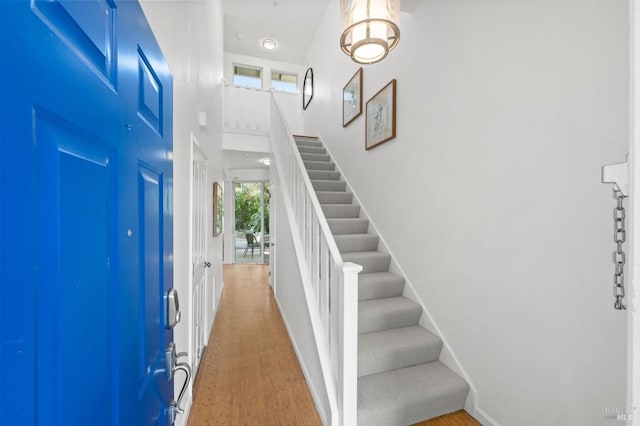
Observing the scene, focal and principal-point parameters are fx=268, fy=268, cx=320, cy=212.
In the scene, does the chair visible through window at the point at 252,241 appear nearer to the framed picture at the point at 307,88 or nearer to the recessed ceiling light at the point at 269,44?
the framed picture at the point at 307,88

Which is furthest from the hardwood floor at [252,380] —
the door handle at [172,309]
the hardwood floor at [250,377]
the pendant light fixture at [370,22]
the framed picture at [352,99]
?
the framed picture at [352,99]

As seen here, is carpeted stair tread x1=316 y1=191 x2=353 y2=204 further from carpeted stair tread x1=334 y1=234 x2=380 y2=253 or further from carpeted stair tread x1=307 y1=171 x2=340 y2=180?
carpeted stair tread x1=334 y1=234 x2=380 y2=253

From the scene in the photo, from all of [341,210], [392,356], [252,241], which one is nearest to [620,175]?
[392,356]

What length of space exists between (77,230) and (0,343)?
23cm

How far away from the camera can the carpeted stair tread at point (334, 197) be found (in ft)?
12.3

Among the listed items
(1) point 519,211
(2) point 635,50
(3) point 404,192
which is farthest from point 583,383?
(3) point 404,192

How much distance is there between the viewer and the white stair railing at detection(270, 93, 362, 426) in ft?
5.21

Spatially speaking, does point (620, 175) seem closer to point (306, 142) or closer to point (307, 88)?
point (306, 142)

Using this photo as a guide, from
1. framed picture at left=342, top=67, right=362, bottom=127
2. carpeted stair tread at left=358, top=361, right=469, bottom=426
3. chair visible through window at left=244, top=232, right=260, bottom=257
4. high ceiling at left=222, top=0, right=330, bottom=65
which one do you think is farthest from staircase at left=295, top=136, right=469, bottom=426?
chair visible through window at left=244, top=232, right=260, bottom=257

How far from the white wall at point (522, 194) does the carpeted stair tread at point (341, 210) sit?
3.53 feet

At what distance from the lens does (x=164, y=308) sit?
3.28ft

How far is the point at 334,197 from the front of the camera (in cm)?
379

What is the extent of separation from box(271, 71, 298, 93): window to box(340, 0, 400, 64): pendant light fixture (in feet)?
18.9

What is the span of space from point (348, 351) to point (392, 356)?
0.67 meters
